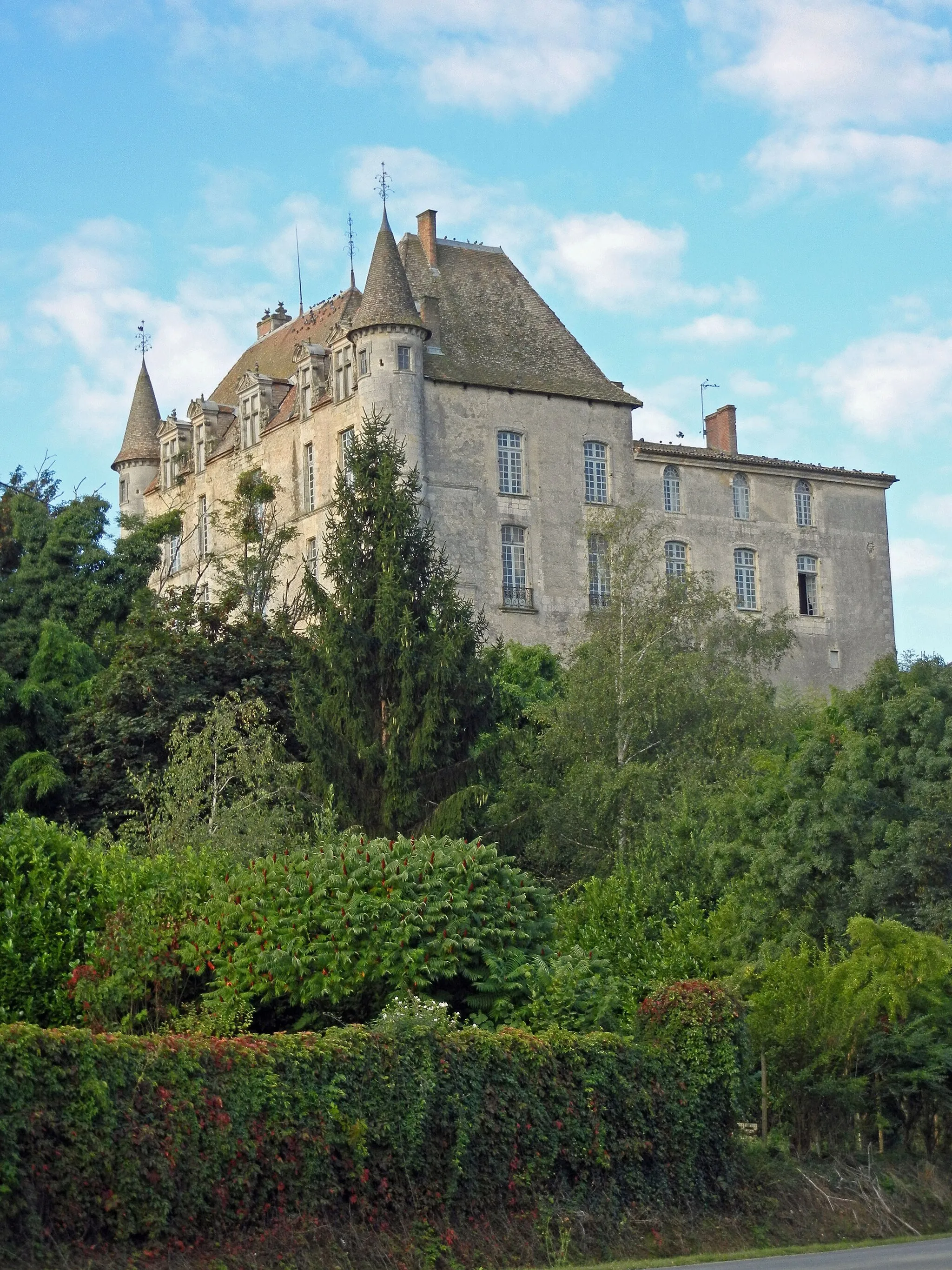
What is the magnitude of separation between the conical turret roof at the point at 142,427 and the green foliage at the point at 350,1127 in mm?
53117

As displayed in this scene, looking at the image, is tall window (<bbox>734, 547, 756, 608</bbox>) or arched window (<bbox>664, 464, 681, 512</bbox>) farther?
tall window (<bbox>734, 547, 756, 608</bbox>)

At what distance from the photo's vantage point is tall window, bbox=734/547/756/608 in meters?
62.4

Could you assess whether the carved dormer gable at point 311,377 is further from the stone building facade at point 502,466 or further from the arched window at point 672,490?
the arched window at point 672,490

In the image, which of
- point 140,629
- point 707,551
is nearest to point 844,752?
point 140,629

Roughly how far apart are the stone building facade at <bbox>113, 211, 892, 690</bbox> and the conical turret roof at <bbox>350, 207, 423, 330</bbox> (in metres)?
0.05

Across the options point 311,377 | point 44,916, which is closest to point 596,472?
point 311,377

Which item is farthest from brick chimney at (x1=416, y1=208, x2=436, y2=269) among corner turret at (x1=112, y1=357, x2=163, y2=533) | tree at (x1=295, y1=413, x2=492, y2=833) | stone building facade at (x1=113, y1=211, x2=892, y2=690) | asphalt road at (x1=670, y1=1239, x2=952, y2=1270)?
asphalt road at (x1=670, y1=1239, x2=952, y2=1270)

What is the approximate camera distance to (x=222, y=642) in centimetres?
3822

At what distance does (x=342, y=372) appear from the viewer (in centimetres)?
5662

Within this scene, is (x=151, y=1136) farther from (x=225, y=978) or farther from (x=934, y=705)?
(x=934, y=705)

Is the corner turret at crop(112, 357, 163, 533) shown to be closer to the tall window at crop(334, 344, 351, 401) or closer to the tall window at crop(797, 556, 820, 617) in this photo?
the tall window at crop(334, 344, 351, 401)

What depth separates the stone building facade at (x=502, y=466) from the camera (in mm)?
55250

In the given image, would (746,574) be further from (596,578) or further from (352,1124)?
(352,1124)

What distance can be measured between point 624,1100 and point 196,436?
50.6 metres
